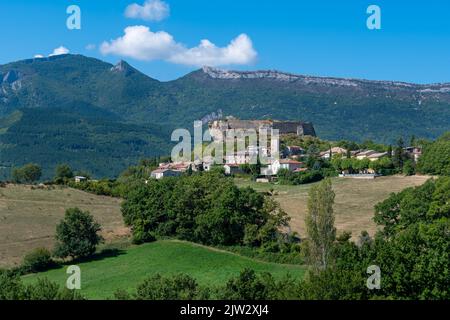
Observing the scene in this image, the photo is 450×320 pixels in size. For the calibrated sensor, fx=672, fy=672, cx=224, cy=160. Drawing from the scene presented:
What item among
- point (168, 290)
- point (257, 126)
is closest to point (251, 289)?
point (168, 290)

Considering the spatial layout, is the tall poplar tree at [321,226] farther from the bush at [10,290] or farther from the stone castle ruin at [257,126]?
the stone castle ruin at [257,126]

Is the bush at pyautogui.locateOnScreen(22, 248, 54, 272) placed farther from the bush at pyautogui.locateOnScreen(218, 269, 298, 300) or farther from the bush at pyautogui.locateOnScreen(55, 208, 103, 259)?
the bush at pyautogui.locateOnScreen(218, 269, 298, 300)

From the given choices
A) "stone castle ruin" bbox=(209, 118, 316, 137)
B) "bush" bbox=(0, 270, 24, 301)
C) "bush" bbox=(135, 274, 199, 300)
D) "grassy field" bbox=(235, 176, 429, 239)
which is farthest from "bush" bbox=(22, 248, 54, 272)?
"stone castle ruin" bbox=(209, 118, 316, 137)

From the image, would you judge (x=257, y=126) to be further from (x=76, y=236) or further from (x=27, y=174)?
(x=76, y=236)

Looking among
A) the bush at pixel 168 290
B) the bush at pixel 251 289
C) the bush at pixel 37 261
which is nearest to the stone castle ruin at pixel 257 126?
the bush at pixel 37 261

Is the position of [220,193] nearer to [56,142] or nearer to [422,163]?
[422,163]

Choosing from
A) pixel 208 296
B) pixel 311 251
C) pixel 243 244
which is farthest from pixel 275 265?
pixel 208 296

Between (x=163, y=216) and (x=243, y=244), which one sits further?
(x=163, y=216)
